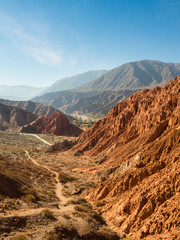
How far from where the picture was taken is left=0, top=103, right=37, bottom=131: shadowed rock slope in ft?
418

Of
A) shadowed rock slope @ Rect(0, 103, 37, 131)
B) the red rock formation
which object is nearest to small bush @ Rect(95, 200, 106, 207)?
the red rock formation

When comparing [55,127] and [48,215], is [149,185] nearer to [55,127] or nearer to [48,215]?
[48,215]

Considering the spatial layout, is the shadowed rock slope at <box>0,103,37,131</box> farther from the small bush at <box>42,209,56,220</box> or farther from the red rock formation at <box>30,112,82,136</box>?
the small bush at <box>42,209,56,220</box>

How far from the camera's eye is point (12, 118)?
136125 millimetres

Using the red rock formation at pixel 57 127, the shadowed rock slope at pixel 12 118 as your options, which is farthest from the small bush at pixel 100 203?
the shadowed rock slope at pixel 12 118

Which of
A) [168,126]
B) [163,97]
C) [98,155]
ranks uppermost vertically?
[163,97]

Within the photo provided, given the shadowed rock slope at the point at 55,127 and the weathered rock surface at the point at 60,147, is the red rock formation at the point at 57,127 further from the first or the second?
the weathered rock surface at the point at 60,147

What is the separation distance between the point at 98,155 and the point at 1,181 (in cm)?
3547

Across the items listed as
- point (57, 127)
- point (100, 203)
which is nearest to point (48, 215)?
point (100, 203)

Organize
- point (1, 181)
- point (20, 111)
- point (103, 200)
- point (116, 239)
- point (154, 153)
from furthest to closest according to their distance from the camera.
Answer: point (20, 111)
point (154, 153)
point (103, 200)
point (1, 181)
point (116, 239)

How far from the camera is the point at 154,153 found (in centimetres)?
2391

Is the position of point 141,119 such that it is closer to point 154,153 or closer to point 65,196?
point 154,153

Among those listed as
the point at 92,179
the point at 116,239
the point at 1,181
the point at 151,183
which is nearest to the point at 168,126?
the point at 92,179

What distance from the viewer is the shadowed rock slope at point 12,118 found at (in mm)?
127438
